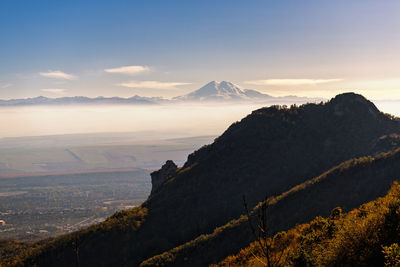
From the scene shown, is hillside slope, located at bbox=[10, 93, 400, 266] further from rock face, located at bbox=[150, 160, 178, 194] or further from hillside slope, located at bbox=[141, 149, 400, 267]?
hillside slope, located at bbox=[141, 149, 400, 267]

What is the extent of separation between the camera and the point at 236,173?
128 meters

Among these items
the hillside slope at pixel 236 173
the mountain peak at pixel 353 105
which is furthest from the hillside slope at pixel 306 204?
the mountain peak at pixel 353 105

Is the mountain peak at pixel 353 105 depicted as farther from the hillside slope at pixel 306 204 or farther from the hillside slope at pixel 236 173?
the hillside slope at pixel 306 204

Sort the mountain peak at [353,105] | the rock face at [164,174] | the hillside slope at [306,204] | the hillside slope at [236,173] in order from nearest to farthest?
the hillside slope at [306,204], the hillside slope at [236,173], the mountain peak at [353,105], the rock face at [164,174]

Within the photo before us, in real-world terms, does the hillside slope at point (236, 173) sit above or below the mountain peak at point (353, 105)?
below

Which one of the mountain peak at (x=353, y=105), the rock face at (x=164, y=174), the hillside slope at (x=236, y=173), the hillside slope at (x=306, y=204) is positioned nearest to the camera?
the hillside slope at (x=306, y=204)

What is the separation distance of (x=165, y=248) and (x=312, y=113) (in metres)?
88.5

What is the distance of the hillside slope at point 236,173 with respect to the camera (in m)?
103

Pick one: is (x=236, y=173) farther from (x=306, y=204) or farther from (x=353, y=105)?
(x=353, y=105)

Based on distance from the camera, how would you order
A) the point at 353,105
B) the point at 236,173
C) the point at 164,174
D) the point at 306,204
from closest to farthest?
the point at 306,204, the point at 236,173, the point at 353,105, the point at 164,174

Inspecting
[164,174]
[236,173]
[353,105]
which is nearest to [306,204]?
[236,173]

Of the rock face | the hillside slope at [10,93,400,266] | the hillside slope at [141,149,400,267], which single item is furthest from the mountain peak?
the rock face

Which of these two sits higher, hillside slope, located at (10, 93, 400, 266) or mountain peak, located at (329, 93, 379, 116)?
mountain peak, located at (329, 93, 379, 116)

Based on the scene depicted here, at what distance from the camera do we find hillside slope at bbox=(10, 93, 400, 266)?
336 feet
